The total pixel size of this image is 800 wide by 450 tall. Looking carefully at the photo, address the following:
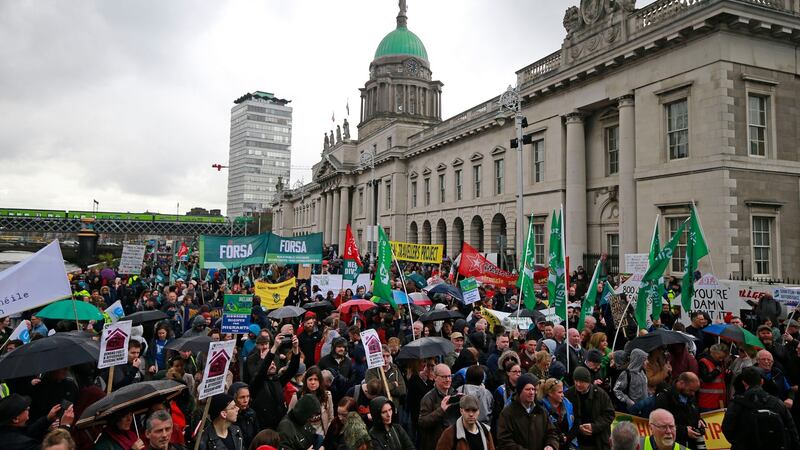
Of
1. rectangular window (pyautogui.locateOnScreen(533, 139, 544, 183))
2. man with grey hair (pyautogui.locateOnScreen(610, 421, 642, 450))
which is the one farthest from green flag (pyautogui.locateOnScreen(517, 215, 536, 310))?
rectangular window (pyautogui.locateOnScreen(533, 139, 544, 183))

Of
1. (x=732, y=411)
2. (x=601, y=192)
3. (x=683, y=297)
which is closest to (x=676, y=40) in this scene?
(x=601, y=192)

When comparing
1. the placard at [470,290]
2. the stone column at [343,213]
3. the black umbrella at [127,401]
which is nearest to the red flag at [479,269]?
the placard at [470,290]

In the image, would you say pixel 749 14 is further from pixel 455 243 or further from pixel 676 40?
pixel 455 243

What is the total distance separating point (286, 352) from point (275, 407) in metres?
0.71

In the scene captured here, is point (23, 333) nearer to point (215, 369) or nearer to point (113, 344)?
point (113, 344)

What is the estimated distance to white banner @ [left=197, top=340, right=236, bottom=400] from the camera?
465cm

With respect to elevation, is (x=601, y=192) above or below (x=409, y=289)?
above

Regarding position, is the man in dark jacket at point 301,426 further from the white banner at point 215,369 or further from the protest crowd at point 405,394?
the white banner at point 215,369

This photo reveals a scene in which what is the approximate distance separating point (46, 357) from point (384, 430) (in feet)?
11.7

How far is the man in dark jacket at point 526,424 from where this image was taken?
16.3 ft

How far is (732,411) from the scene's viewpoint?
5359 mm

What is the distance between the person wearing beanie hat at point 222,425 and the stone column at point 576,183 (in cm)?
2170

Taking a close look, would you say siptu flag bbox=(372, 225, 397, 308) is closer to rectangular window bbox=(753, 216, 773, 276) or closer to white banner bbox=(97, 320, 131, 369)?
white banner bbox=(97, 320, 131, 369)

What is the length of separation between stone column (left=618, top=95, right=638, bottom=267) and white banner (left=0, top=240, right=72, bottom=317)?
19.8 metres
